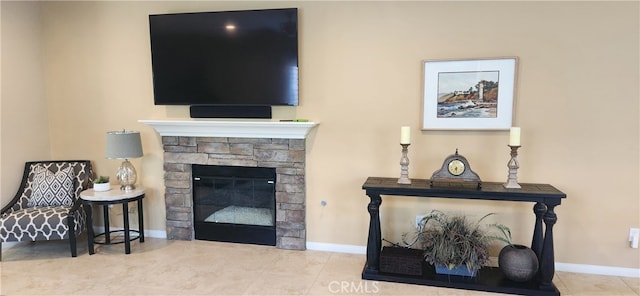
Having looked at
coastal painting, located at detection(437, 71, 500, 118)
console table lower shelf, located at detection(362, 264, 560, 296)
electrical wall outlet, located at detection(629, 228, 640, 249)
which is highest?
coastal painting, located at detection(437, 71, 500, 118)

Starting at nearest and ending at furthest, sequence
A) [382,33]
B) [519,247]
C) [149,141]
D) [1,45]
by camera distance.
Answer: [519,247] → [382,33] → [1,45] → [149,141]

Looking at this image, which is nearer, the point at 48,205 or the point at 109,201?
the point at 109,201

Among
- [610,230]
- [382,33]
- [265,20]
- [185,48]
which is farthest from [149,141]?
[610,230]

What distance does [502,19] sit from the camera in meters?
3.01

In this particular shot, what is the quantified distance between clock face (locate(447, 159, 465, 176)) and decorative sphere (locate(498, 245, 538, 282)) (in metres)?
0.64

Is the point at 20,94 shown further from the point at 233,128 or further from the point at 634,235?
the point at 634,235

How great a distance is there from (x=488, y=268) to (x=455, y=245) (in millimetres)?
437

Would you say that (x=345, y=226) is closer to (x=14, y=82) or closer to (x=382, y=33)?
(x=382, y=33)

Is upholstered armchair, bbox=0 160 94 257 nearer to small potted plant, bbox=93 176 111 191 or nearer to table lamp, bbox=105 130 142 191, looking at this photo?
small potted plant, bbox=93 176 111 191

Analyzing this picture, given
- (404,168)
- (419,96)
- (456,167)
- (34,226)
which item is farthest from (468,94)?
(34,226)

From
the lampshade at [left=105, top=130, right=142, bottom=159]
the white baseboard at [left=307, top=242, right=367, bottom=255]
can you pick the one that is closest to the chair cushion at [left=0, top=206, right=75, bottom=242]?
the lampshade at [left=105, top=130, right=142, bottom=159]

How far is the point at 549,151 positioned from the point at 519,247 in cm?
76

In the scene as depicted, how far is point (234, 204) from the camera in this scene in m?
3.80

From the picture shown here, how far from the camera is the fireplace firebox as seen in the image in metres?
3.69
